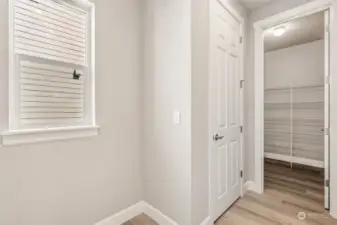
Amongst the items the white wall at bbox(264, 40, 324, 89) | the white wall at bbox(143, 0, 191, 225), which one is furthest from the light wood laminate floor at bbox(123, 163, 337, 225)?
the white wall at bbox(264, 40, 324, 89)

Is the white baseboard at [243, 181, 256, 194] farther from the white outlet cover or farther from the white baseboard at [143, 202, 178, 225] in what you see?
the white outlet cover

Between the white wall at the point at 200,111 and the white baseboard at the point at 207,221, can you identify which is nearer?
the white wall at the point at 200,111

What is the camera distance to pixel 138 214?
82.8 inches

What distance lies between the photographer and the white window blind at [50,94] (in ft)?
4.54

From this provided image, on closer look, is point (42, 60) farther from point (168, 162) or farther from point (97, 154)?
point (168, 162)

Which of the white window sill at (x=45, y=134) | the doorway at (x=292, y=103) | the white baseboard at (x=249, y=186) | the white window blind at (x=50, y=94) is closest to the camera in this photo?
the white window sill at (x=45, y=134)

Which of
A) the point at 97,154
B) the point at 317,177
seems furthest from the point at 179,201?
the point at 317,177

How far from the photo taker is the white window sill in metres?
1.27

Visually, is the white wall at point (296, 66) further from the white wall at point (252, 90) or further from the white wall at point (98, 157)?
the white wall at point (98, 157)

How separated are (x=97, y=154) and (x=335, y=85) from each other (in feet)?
8.83

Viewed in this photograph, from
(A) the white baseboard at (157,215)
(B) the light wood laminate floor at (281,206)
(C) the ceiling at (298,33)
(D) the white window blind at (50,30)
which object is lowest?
(B) the light wood laminate floor at (281,206)

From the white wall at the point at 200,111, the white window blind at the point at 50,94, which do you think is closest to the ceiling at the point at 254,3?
the white wall at the point at 200,111

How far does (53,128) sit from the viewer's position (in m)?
1.49

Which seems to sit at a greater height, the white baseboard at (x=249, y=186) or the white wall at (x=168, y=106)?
the white wall at (x=168, y=106)
